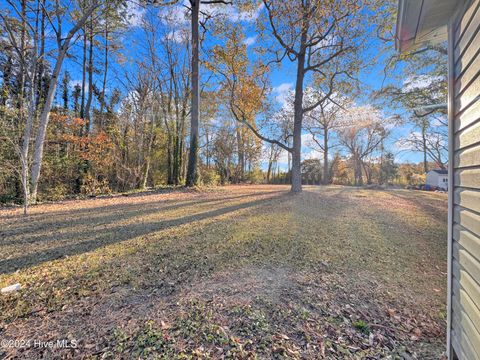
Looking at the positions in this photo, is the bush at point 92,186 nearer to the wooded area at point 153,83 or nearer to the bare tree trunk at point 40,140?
the wooded area at point 153,83

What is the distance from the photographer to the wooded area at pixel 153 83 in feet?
19.9

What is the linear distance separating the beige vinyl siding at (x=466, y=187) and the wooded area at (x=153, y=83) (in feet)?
16.1

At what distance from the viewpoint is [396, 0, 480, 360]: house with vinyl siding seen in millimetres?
1147

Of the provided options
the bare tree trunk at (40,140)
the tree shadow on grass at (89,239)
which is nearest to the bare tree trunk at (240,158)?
the bare tree trunk at (40,140)

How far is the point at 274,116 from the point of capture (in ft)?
35.4

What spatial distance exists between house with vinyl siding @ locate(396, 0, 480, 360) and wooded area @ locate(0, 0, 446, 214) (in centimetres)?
475

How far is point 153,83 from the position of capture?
11.3 meters

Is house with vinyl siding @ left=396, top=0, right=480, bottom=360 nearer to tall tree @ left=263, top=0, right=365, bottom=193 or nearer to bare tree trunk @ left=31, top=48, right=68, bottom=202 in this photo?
tall tree @ left=263, top=0, right=365, bottom=193

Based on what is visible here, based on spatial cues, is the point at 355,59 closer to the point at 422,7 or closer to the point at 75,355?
the point at 422,7

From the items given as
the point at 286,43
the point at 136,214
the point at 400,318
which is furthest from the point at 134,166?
the point at 400,318

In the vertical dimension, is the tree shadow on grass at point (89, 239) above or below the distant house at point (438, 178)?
below

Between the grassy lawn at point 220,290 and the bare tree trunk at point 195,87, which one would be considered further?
the bare tree trunk at point 195,87

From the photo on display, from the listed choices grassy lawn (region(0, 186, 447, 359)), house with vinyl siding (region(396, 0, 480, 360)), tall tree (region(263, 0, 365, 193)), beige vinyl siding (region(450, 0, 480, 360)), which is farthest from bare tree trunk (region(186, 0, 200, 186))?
beige vinyl siding (region(450, 0, 480, 360))

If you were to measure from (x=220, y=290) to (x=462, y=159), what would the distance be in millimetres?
2162
